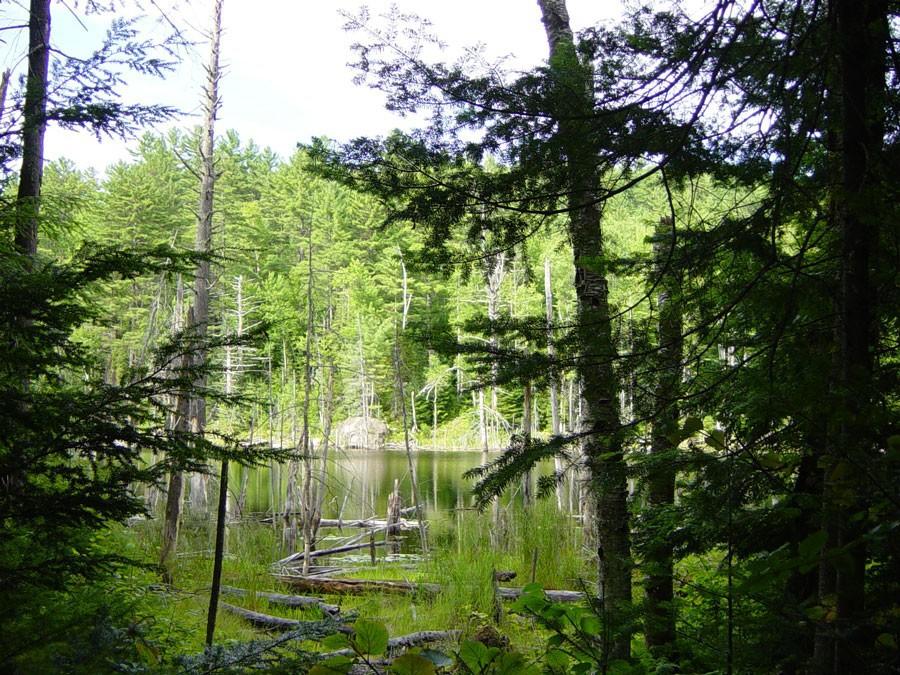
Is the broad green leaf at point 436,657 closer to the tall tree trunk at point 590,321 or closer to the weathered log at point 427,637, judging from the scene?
the tall tree trunk at point 590,321

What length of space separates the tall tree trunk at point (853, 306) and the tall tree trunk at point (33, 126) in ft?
13.8

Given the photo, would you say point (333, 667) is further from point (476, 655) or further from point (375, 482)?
point (375, 482)

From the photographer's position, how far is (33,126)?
12.6 feet

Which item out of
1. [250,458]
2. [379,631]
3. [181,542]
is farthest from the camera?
[181,542]

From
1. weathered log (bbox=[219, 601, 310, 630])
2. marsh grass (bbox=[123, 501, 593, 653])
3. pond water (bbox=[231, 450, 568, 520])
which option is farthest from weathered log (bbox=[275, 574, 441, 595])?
pond water (bbox=[231, 450, 568, 520])

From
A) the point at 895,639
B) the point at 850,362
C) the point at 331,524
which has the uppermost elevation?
the point at 850,362

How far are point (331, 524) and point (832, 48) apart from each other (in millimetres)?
14110

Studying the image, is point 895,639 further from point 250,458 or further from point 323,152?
point 323,152

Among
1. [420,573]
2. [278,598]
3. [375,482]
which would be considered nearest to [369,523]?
[420,573]

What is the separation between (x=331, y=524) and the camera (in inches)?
556

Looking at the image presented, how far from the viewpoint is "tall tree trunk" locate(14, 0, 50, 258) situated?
389cm

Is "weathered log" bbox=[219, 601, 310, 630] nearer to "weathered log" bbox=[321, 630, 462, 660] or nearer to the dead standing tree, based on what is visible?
"weathered log" bbox=[321, 630, 462, 660]

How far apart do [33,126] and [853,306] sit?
14.6 feet

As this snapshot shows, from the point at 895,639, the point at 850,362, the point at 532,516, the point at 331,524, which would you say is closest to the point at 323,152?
the point at 850,362
